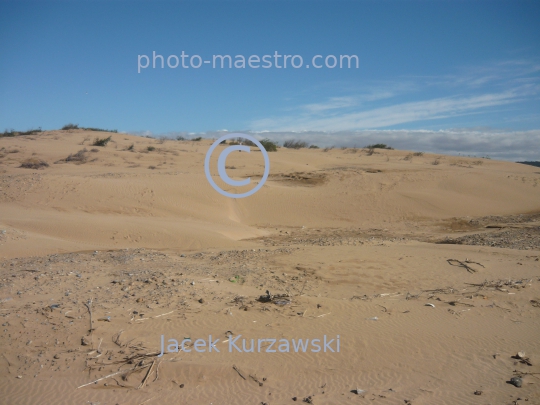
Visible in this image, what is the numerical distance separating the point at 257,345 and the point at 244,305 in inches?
42.5

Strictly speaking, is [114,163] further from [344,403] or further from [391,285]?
[344,403]

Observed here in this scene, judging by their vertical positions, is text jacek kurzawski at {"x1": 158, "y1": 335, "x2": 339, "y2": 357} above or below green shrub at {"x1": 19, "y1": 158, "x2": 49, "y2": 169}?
below

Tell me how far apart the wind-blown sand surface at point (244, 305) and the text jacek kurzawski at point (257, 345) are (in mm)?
60

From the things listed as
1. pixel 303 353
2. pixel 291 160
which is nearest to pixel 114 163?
pixel 291 160

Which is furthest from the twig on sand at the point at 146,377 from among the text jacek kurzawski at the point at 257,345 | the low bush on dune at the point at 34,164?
the low bush on dune at the point at 34,164

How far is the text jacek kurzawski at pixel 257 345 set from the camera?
500cm

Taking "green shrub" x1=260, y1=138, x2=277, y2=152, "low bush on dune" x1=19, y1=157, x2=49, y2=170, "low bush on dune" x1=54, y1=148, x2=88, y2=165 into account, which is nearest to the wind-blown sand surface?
"low bush on dune" x1=19, y1=157, x2=49, y2=170

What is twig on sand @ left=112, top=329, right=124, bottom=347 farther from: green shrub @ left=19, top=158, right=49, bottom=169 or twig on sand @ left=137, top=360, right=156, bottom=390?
green shrub @ left=19, top=158, right=49, bottom=169

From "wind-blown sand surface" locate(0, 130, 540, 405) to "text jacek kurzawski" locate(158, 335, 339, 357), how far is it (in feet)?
0.20

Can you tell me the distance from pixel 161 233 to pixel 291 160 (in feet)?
49.0

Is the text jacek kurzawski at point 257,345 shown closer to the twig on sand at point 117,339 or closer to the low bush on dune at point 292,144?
the twig on sand at point 117,339

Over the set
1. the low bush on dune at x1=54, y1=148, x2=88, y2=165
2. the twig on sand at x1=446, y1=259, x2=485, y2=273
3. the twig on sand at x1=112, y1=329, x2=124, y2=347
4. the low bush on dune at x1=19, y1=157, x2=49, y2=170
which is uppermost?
the low bush on dune at x1=54, y1=148, x2=88, y2=165

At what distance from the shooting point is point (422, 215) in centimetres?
1739

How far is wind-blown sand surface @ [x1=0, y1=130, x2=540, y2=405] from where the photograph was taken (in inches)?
172
